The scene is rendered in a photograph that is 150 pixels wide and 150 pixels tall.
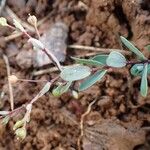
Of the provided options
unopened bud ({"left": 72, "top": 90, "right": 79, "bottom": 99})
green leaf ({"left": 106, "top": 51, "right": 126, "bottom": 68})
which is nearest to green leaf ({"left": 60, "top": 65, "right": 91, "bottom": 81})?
green leaf ({"left": 106, "top": 51, "right": 126, "bottom": 68})

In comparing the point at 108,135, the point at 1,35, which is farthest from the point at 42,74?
the point at 108,135

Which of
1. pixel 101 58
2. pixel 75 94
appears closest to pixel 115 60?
pixel 101 58

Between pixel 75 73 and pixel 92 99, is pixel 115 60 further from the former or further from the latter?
pixel 92 99

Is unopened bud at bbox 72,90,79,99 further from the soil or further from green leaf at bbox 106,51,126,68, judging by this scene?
green leaf at bbox 106,51,126,68

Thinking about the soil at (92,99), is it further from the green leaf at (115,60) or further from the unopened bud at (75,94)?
the green leaf at (115,60)

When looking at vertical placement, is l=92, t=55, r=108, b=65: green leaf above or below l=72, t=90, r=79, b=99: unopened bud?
above

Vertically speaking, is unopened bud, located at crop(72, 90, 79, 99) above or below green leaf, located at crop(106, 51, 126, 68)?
below

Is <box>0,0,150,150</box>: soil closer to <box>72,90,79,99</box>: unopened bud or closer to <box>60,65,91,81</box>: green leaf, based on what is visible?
<box>72,90,79,99</box>: unopened bud

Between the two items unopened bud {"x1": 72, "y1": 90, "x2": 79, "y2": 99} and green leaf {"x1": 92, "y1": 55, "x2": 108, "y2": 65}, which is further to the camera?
unopened bud {"x1": 72, "y1": 90, "x2": 79, "y2": 99}

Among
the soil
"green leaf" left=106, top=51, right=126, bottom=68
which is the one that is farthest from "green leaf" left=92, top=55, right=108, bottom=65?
the soil
